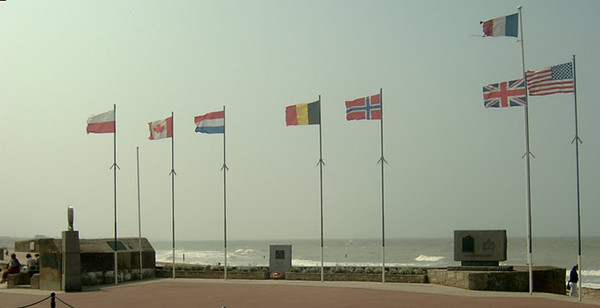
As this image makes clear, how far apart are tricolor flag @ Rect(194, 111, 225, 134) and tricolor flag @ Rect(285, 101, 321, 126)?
147 inches

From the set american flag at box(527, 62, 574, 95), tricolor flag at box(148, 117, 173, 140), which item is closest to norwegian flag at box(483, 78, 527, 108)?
american flag at box(527, 62, 574, 95)

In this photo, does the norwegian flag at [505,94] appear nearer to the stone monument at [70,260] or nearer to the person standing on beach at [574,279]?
the person standing on beach at [574,279]

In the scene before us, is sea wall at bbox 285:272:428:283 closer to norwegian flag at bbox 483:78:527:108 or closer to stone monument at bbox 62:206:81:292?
norwegian flag at bbox 483:78:527:108

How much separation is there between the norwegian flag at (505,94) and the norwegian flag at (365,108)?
559cm

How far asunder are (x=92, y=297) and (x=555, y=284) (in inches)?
738

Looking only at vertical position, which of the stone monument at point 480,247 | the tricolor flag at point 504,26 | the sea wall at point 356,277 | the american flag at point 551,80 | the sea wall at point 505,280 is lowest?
the sea wall at point 356,277

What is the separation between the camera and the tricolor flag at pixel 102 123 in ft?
113

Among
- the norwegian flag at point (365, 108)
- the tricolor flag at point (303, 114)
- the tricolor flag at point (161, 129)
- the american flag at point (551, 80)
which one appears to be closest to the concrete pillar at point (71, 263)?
the tricolor flag at point (161, 129)

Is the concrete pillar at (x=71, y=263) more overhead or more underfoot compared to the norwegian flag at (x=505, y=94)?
more underfoot

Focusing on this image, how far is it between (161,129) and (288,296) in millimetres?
14345

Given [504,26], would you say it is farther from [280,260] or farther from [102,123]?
[102,123]

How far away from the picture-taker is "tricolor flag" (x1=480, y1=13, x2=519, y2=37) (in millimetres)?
26891

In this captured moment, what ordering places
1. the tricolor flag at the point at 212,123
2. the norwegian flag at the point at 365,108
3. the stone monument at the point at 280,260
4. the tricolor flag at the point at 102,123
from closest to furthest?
the norwegian flag at the point at 365,108 → the tricolor flag at the point at 102,123 → the tricolor flag at the point at 212,123 → the stone monument at the point at 280,260

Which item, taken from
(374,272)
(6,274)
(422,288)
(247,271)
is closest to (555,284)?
(422,288)
